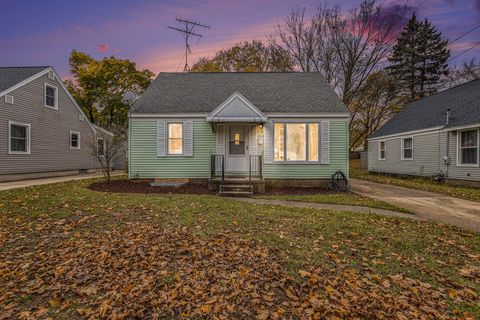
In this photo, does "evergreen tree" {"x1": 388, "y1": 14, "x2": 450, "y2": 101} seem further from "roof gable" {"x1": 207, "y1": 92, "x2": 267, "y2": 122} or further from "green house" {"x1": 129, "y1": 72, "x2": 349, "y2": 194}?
"roof gable" {"x1": 207, "y1": 92, "x2": 267, "y2": 122}

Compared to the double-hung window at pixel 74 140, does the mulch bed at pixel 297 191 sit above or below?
below

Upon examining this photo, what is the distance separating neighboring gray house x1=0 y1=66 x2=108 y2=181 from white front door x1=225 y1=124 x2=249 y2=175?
11271 mm

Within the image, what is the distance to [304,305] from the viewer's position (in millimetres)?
2629

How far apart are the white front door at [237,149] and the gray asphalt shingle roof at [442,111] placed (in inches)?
428

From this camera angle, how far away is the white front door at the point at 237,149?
11.0 m

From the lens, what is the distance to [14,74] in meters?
13.4

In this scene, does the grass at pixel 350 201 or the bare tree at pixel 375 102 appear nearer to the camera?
the grass at pixel 350 201

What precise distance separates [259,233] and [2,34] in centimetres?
2749

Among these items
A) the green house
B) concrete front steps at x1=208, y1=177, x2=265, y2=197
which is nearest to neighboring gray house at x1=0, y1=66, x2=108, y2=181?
the green house

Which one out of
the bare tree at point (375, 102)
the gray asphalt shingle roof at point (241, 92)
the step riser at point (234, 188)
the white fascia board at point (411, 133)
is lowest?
the step riser at point (234, 188)

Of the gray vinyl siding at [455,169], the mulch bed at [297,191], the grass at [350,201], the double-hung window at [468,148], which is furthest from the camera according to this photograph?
the gray vinyl siding at [455,169]

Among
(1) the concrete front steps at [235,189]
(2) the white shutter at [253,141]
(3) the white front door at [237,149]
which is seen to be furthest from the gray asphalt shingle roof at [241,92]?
(1) the concrete front steps at [235,189]

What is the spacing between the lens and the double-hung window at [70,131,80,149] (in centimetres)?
1645

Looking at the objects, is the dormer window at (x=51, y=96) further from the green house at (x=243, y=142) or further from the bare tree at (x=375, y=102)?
the bare tree at (x=375, y=102)
